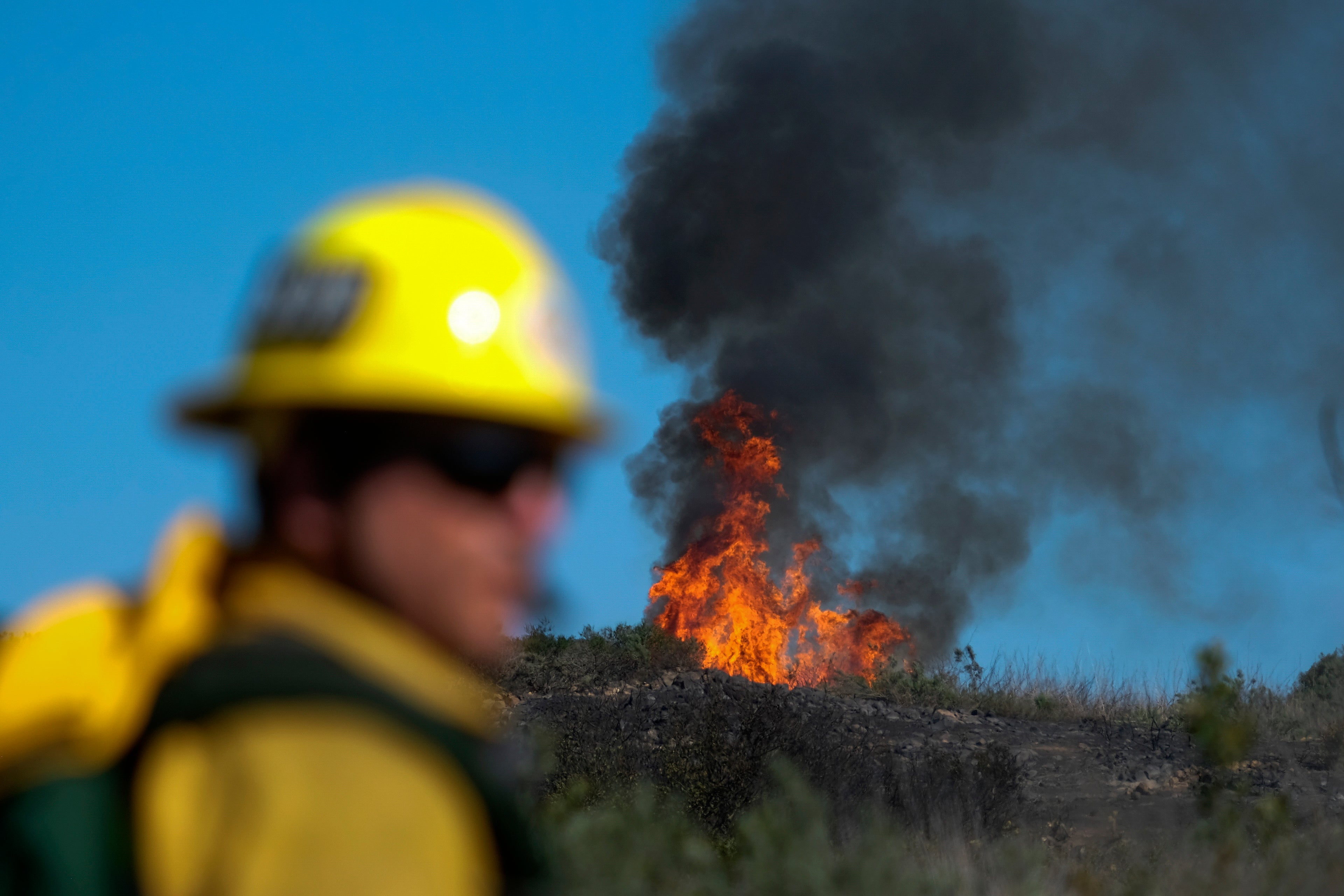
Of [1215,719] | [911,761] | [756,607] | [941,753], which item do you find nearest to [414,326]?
[1215,719]

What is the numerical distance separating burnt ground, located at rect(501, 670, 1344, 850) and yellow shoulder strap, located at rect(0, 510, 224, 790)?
24.5 ft

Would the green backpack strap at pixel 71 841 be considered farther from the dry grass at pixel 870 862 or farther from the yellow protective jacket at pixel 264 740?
the dry grass at pixel 870 862

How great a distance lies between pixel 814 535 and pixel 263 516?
28.2 m

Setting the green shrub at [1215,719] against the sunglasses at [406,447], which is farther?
the green shrub at [1215,719]

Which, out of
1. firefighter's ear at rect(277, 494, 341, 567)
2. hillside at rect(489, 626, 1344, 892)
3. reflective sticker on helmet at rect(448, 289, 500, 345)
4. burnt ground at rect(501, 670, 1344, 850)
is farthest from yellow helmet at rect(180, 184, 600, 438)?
burnt ground at rect(501, 670, 1344, 850)

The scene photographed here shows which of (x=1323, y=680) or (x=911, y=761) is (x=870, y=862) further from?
(x=1323, y=680)

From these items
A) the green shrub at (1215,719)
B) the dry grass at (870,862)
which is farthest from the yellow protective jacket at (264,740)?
the green shrub at (1215,719)

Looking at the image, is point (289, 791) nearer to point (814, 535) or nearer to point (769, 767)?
point (769, 767)

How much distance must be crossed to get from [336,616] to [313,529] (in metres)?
0.12

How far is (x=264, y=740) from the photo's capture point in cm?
89

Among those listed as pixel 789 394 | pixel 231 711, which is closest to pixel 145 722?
pixel 231 711

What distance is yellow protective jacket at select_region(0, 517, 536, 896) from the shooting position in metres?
0.84

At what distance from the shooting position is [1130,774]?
1415 cm

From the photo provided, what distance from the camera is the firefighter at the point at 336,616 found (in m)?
0.88
